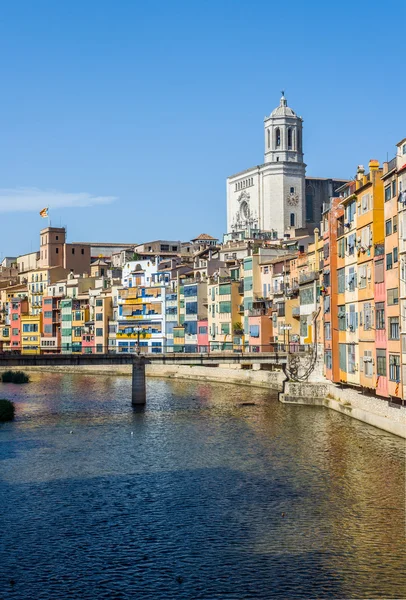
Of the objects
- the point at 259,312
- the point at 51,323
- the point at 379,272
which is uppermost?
the point at 379,272

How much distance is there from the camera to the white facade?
167 meters

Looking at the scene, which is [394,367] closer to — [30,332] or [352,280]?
[352,280]

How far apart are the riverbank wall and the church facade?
69441mm

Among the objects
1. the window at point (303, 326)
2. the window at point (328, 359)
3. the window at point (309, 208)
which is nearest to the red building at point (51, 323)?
the window at point (303, 326)

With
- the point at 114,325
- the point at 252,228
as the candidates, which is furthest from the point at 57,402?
the point at 252,228

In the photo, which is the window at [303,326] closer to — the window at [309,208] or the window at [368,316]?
the window at [368,316]

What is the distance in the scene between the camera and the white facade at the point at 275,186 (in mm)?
167000

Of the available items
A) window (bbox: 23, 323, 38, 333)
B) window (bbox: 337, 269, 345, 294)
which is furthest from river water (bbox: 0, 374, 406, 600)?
window (bbox: 23, 323, 38, 333)

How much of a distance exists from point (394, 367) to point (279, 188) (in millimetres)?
125520

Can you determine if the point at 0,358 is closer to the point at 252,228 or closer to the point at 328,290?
the point at 328,290

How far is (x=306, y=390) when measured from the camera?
61.8 metres

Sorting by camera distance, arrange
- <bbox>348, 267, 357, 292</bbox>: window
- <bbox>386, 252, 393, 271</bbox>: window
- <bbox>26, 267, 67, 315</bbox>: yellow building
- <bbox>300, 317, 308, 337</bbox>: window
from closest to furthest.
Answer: <bbox>386, 252, 393, 271</bbox>: window, <bbox>348, 267, 357, 292</bbox>: window, <bbox>300, 317, 308, 337</bbox>: window, <bbox>26, 267, 67, 315</bbox>: yellow building

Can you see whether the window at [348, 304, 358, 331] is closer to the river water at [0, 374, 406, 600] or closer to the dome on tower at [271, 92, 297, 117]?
the river water at [0, 374, 406, 600]

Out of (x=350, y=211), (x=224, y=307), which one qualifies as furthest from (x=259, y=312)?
(x=350, y=211)
